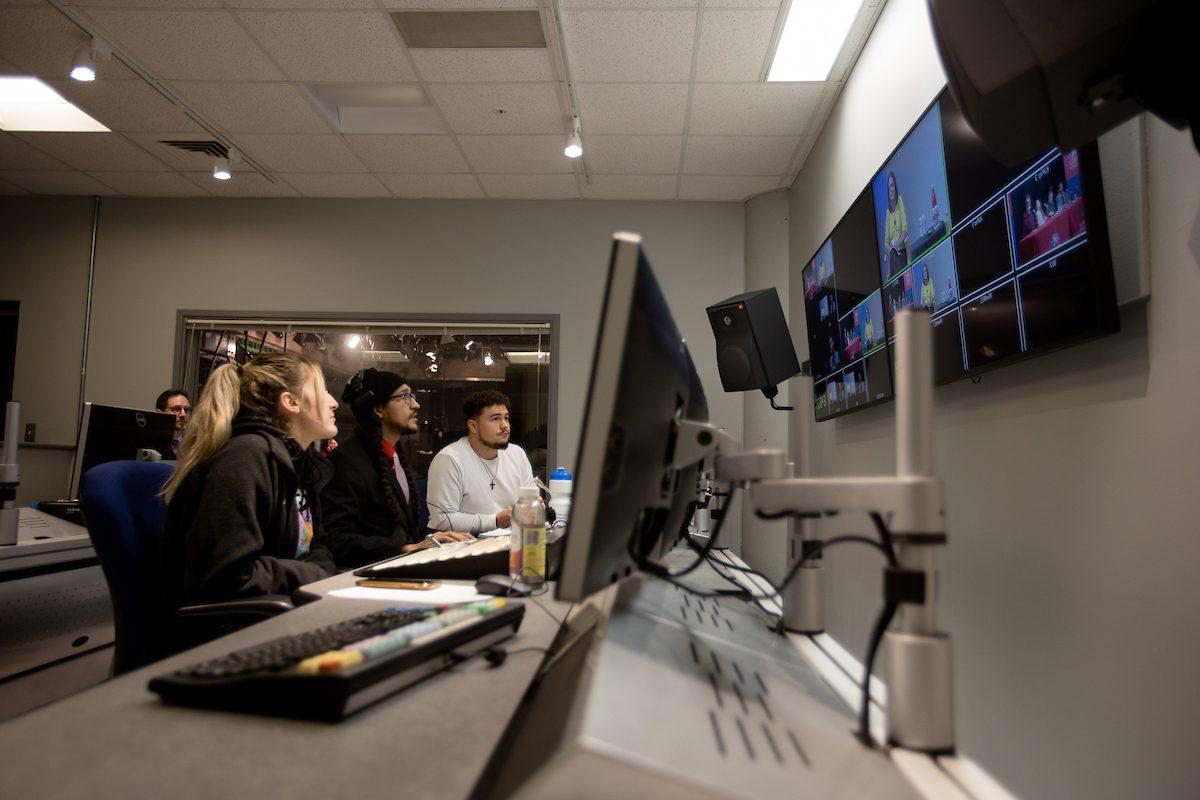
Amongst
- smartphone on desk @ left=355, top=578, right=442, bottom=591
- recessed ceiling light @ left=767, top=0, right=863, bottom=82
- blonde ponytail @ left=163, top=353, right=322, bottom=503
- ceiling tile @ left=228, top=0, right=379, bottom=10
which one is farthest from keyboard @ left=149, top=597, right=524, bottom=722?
recessed ceiling light @ left=767, top=0, right=863, bottom=82

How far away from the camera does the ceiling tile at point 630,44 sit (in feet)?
9.03

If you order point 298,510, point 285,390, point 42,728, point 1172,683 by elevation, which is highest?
point 285,390

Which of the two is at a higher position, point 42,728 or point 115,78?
point 115,78

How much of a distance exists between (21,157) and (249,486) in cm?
399

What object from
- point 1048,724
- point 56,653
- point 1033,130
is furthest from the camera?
point 56,653

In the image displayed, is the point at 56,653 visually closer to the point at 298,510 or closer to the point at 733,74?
the point at 298,510

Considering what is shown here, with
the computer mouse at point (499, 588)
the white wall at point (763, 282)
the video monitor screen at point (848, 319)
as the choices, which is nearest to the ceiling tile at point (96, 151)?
the white wall at point (763, 282)

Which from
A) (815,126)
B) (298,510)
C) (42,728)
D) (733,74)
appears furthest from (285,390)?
(815,126)

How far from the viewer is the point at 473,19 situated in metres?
2.85

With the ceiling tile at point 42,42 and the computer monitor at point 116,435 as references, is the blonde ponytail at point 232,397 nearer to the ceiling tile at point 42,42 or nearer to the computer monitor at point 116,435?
the computer monitor at point 116,435

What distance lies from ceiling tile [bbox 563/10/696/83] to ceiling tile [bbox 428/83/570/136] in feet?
0.91

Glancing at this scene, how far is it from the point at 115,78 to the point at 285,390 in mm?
2418

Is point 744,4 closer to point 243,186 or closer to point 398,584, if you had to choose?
point 398,584

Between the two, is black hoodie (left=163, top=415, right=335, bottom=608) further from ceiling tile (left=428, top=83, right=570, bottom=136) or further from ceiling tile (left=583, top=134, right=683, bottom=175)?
ceiling tile (left=583, top=134, right=683, bottom=175)
